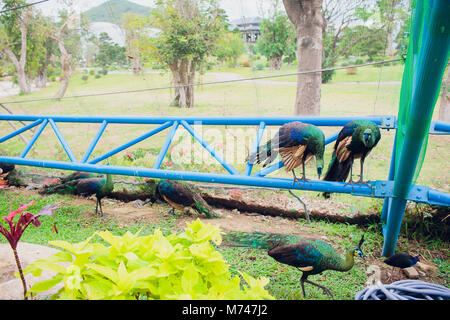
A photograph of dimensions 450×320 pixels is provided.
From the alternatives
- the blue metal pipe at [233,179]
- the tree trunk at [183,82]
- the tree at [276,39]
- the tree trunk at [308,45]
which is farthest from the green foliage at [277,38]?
the blue metal pipe at [233,179]

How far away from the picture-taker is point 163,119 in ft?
7.70

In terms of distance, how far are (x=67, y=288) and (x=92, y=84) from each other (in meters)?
3.16

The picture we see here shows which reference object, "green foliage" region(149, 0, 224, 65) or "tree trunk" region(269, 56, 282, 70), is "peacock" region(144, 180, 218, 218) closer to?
"green foliage" region(149, 0, 224, 65)

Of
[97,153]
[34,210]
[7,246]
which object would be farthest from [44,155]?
[7,246]

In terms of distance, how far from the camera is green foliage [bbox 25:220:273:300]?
804 mm

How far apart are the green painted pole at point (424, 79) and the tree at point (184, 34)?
6.00 ft

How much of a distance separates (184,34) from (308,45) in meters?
1.10

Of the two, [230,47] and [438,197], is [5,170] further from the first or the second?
[438,197]

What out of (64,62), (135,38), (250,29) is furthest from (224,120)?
(64,62)

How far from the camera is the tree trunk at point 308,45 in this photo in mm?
2371

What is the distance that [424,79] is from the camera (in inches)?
39.9

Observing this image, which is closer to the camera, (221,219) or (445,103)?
(445,103)

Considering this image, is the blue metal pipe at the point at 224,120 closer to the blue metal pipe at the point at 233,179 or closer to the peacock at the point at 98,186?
the blue metal pipe at the point at 233,179

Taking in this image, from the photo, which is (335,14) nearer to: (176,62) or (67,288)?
(176,62)
